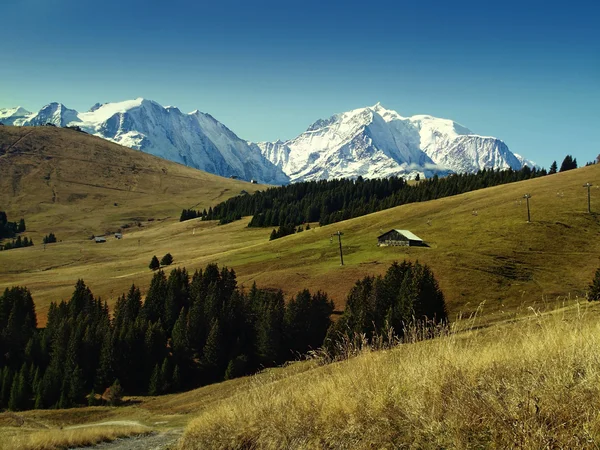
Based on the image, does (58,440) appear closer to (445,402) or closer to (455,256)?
(445,402)

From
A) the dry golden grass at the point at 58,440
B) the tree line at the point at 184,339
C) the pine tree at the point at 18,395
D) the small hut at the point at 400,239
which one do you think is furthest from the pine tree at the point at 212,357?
the small hut at the point at 400,239

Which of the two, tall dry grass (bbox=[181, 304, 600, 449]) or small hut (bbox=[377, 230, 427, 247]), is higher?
tall dry grass (bbox=[181, 304, 600, 449])

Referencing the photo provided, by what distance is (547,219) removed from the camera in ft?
390

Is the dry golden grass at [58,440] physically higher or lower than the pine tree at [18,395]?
higher

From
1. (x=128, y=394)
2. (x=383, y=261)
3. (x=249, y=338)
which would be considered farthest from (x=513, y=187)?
(x=128, y=394)

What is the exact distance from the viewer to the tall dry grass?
6281mm

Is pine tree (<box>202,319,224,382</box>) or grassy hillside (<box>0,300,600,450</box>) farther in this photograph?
pine tree (<box>202,319,224,382</box>)

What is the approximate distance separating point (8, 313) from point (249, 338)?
51753 millimetres

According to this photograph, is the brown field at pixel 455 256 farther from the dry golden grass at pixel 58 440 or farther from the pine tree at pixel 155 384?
the dry golden grass at pixel 58 440

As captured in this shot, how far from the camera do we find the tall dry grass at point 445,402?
6281 mm

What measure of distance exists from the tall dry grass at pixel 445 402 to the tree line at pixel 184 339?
5610cm

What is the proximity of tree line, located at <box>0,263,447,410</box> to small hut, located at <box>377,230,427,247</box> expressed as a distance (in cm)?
3544

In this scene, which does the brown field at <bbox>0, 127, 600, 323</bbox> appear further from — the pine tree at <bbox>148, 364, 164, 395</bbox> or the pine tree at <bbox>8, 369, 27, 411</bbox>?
the pine tree at <bbox>8, 369, 27, 411</bbox>

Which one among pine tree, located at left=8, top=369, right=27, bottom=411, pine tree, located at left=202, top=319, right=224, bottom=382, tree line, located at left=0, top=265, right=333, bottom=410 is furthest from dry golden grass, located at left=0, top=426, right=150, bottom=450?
pine tree, located at left=202, top=319, right=224, bottom=382
